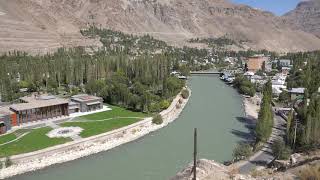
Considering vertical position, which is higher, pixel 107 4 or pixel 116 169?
pixel 107 4

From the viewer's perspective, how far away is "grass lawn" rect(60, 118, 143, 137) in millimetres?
38616

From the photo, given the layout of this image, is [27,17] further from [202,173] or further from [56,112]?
[202,173]

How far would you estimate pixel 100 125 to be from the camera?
41188mm

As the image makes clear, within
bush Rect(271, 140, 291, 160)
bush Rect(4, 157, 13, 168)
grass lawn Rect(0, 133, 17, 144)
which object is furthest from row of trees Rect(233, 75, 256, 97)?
bush Rect(4, 157, 13, 168)

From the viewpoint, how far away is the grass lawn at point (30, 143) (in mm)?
32656

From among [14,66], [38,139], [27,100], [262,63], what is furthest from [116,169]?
[262,63]

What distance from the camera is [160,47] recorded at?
488ft

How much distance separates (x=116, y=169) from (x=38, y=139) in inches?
379

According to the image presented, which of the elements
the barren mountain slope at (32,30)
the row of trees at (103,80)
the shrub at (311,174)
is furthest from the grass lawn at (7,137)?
the barren mountain slope at (32,30)

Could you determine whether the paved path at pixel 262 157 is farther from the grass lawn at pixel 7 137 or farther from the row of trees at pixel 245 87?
the row of trees at pixel 245 87

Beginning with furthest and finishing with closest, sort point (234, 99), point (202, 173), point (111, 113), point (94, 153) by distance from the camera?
1. point (234, 99)
2. point (111, 113)
3. point (94, 153)
4. point (202, 173)

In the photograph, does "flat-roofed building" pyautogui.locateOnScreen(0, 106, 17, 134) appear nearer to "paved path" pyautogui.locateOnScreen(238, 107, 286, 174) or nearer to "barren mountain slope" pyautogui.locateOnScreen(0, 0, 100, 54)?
"paved path" pyautogui.locateOnScreen(238, 107, 286, 174)

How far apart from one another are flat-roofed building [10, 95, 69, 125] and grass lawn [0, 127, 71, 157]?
374cm

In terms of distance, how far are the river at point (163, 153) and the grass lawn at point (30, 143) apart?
3.24m
